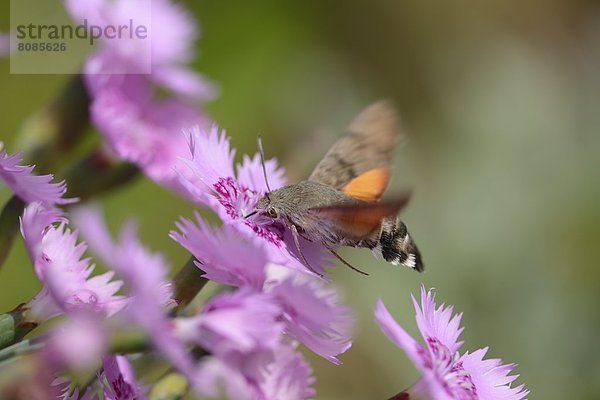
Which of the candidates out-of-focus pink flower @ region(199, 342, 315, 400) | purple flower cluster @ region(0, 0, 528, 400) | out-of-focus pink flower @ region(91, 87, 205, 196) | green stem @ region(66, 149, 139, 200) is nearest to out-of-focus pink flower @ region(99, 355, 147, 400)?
purple flower cluster @ region(0, 0, 528, 400)

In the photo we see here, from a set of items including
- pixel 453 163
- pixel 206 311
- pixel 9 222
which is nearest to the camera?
pixel 206 311

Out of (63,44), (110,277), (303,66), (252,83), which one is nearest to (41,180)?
(110,277)

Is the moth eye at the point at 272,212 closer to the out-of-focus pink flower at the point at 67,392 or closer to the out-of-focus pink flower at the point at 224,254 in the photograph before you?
the out-of-focus pink flower at the point at 224,254

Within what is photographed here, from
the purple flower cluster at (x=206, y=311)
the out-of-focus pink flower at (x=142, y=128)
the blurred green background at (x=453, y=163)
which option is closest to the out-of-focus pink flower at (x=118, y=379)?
the purple flower cluster at (x=206, y=311)

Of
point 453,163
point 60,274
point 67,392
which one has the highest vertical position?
point 60,274

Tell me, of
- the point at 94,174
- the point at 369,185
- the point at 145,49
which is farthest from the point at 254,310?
the point at 145,49

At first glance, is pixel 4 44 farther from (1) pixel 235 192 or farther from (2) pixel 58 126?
(1) pixel 235 192

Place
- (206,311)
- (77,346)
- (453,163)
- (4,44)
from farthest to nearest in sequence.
→ (453,163) < (4,44) < (206,311) < (77,346)
